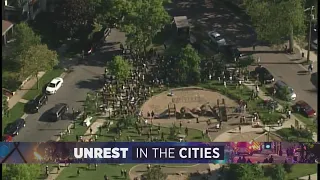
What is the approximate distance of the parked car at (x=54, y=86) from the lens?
300ft

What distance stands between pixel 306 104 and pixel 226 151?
918 inches

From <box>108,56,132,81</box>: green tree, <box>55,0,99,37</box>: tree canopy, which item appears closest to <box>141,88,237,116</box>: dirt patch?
<box>108,56,132,81</box>: green tree

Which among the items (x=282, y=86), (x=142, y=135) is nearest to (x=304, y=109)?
(x=282, y=86)

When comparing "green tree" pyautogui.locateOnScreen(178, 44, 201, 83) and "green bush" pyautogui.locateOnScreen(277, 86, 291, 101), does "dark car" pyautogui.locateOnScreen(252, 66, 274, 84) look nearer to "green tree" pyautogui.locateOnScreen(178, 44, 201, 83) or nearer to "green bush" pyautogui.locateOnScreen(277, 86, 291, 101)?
"green bush" pyautogui.locateOnScreen(277, 86, 291, 101)

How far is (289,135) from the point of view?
82750 millimetres

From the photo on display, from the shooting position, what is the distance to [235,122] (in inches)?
3371

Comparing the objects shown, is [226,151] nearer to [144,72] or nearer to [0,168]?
[0,168]

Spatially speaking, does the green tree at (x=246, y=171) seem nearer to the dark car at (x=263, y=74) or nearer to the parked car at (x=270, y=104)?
the parked car at (x=270, y=104)

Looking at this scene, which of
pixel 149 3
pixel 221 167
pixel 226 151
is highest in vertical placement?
pixel 149 3

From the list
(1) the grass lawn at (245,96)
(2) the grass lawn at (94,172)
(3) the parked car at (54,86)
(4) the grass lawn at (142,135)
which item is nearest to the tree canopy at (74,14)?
(3) the parked car at (54,86)

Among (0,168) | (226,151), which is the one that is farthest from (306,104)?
(0,168)

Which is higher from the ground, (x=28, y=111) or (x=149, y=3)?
(x=149, y=3)

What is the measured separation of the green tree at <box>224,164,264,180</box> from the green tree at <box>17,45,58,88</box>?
30394mm

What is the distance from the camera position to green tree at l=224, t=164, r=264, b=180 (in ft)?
233
